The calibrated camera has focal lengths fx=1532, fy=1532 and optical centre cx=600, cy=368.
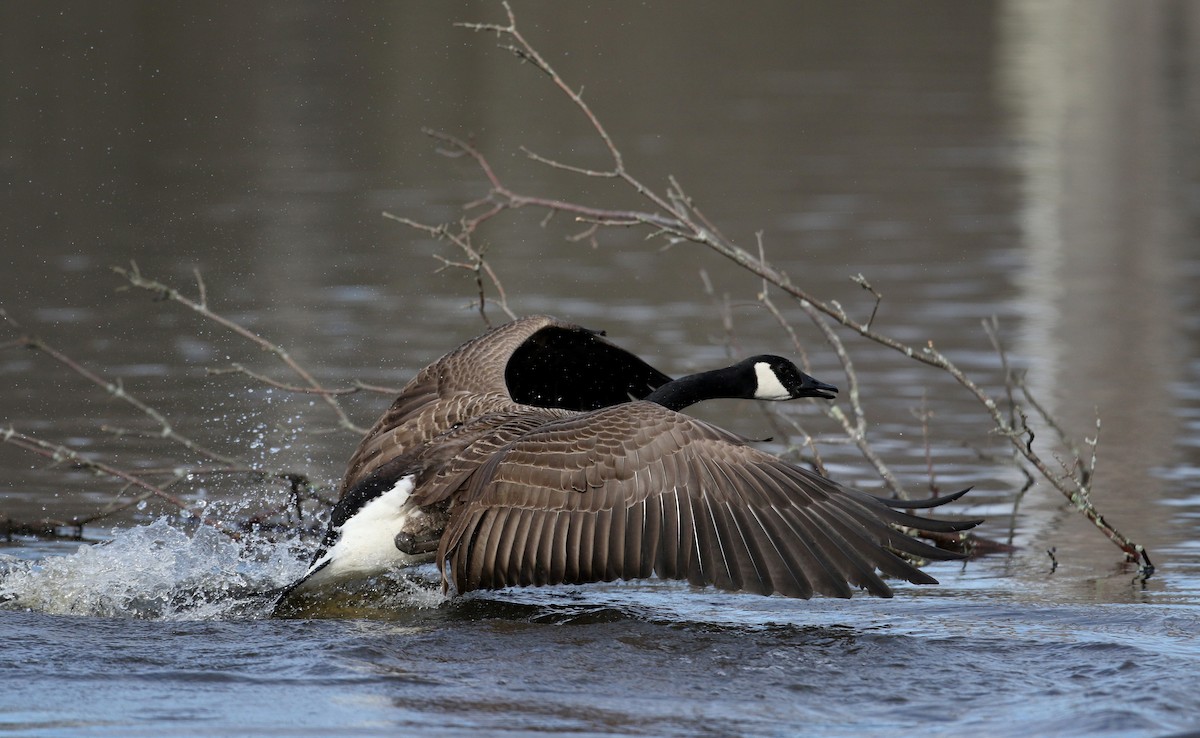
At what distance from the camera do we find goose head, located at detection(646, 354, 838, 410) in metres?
7.86

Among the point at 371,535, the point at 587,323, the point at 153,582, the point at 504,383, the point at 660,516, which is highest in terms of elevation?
the point at 587,323

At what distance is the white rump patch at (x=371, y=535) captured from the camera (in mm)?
6969

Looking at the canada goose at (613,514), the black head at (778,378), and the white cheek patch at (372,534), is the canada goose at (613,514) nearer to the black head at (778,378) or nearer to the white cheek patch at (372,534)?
the white cheek patch at (372,534)

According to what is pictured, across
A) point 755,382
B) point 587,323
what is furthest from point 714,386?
point 587,323

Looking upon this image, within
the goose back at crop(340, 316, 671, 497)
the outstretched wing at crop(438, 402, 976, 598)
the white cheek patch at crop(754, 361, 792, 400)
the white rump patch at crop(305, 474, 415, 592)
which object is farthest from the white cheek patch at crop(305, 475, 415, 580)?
the white cheek patch at crop(754, 361, 792, 400)

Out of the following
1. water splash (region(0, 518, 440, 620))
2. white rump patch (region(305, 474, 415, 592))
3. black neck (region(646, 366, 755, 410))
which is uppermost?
black neck (region(646, 366, 755, 410))

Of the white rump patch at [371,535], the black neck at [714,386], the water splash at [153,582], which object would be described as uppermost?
the black neck at [714,386]

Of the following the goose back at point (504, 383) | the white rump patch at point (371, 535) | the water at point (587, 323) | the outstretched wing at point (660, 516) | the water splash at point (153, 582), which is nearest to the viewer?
the water at point (587, 323)

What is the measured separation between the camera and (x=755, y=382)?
7918mm

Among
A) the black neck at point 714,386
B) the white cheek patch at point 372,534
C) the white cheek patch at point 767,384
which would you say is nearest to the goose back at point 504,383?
the white cheek patch at point 372,534

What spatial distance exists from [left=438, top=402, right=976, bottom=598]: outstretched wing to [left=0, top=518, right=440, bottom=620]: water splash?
3.24 ft

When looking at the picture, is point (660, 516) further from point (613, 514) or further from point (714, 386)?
point (714, 386)

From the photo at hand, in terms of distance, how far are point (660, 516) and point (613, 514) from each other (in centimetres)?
20

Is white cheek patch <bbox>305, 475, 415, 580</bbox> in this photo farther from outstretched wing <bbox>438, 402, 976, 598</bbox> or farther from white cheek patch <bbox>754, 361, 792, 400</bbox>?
white cheek patch <bbox>754, 361, 792, 400</bbox>
